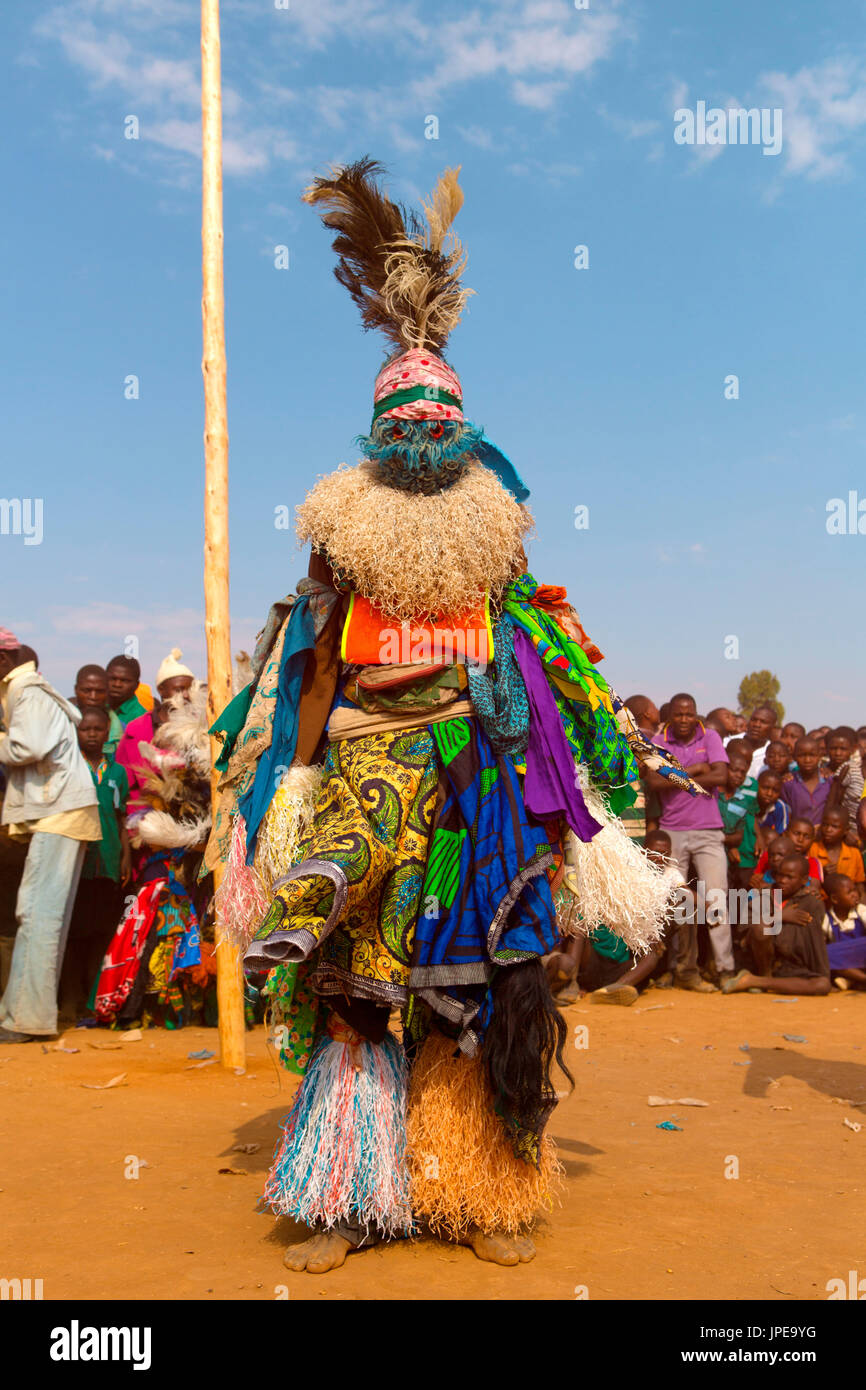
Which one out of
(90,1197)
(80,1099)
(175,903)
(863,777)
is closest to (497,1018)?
(90,1197)

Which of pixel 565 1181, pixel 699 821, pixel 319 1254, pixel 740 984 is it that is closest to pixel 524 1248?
pixel 319 1254

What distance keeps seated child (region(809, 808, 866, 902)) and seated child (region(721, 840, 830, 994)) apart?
1.85ft

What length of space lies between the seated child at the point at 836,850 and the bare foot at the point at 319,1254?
23.7ft

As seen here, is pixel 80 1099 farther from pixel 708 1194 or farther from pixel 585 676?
pixel 585 676

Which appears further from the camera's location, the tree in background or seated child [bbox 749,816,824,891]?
the tree in background

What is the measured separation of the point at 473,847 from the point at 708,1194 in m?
1.77

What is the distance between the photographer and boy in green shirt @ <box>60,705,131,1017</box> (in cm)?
798

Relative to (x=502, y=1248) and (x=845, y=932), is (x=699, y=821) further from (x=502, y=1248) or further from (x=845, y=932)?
(x=502, y=1248)

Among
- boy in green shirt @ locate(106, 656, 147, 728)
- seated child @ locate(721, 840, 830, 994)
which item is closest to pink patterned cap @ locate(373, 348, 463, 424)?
boy in green shirt @ locate(106, 656, 147, 728)

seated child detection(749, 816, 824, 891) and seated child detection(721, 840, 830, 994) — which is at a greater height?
seated child detection(749, 816, 824, 891)

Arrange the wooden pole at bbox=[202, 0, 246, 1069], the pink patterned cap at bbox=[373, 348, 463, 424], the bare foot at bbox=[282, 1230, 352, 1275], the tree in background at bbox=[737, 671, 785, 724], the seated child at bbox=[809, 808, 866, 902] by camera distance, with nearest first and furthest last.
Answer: the bare foot at bbox=[282, 1230, 352, 1275] < the pink patterned cap at bbox=[373, 348, 463, 424] < the wooden pole at bbox=[202, 0, 246, 1069] < the seated child at bbox=[809, 808, 866, 902] < the tree in background at bbox=[737, 671, 785, 724]

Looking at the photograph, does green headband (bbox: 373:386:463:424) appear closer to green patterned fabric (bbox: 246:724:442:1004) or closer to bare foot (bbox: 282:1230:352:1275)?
green patterned fabric (bbox: 246:724:442:1004)

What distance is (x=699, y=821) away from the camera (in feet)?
30.2
